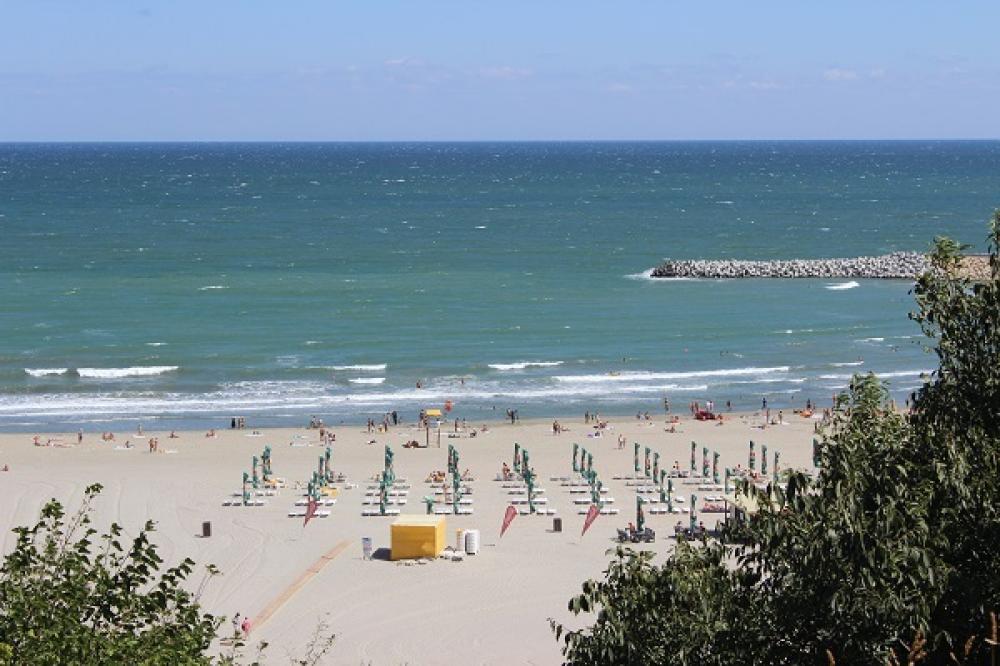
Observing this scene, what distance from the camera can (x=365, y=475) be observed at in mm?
39781

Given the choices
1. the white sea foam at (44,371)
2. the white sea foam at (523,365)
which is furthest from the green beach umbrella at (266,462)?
the white sea foam at (44,371)

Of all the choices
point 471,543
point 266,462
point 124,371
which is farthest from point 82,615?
point 124,371

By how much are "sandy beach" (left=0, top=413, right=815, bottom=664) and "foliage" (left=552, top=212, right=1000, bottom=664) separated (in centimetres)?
1315

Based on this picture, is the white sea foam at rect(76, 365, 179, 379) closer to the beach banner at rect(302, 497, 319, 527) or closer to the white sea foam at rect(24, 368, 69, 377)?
the white sea foam at rect(24, 368, 69, 377)

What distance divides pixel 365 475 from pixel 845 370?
2453cm

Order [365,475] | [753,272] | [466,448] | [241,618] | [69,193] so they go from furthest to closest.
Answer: [69,193] → [753,272] → [466,448] → [365,475] → [241,618]

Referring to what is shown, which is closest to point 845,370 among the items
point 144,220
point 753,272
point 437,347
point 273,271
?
point 437,347

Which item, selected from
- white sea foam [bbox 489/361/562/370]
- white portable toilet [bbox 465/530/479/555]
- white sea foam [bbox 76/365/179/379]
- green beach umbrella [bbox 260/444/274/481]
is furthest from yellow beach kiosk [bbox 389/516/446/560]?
white sea foam [bbox 76/365/179/379]

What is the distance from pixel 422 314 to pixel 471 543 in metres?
40.4

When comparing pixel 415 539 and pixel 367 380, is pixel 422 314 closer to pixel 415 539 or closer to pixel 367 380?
pixel 367 380

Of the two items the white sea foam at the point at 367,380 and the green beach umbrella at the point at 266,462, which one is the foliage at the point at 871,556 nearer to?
the green beach umbrella at the point at 266,462

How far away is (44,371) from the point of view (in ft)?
186

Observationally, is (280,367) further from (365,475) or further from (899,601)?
(899,601)

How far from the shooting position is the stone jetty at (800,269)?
86.8 metres
